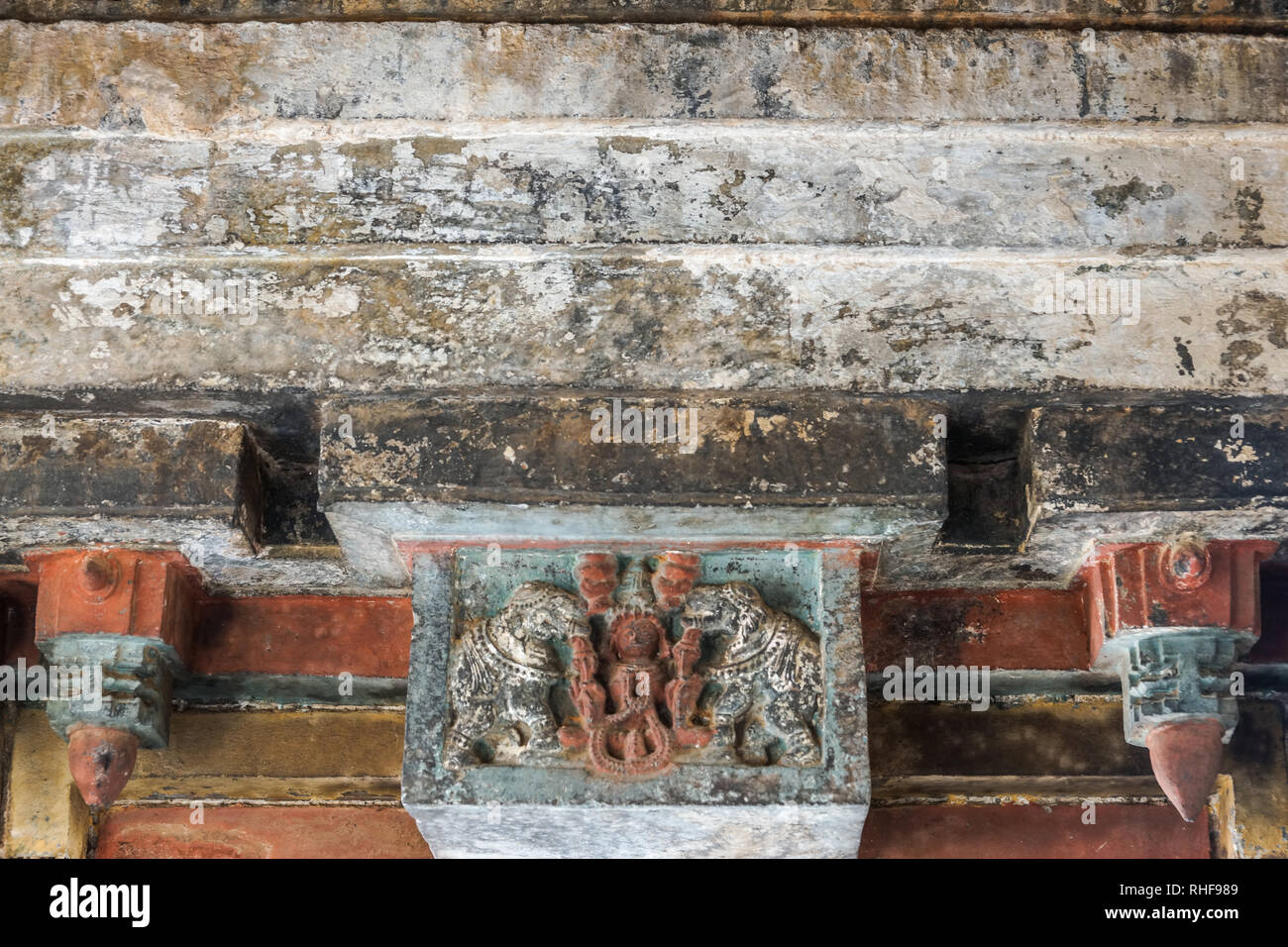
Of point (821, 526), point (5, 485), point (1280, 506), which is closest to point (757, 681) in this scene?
point (821, 526)

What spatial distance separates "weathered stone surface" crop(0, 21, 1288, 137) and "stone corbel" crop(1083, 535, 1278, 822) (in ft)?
3.81

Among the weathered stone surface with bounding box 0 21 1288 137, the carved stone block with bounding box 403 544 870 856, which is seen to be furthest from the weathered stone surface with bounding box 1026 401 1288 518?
the weathered stone surface with bounding box 0 21 1288 137

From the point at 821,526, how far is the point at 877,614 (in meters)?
0.56

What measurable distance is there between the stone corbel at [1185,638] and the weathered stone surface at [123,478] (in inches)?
90.6

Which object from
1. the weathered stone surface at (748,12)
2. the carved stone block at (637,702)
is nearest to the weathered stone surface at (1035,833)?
the carved stone block at (637,702)

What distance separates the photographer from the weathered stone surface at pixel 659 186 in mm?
3850

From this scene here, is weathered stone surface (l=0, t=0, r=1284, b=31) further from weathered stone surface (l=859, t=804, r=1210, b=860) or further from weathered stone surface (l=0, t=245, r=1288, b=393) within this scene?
weathered stone surface (l=859, t=804, r=1210, b=860)

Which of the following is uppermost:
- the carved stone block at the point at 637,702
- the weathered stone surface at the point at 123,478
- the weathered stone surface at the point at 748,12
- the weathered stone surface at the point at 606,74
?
the weathered stone surface at the point at 748,12

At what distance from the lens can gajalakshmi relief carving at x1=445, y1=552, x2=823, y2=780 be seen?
365 centimetres

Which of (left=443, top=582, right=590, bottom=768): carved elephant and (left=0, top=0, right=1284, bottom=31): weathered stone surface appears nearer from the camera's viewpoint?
(left=443, top=582, right=590, bottom=768): carved elephant

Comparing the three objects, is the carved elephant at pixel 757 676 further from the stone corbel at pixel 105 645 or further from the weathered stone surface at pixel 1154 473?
the stone corbel at pixel 105 645

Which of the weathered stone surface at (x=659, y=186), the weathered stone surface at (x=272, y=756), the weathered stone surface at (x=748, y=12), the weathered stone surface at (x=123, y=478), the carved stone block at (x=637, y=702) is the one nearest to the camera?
the carved stone block at (x=637, y=702)

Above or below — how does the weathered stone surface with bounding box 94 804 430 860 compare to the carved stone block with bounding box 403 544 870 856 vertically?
below

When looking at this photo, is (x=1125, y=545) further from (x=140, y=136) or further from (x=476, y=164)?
(x=140, y=136)
